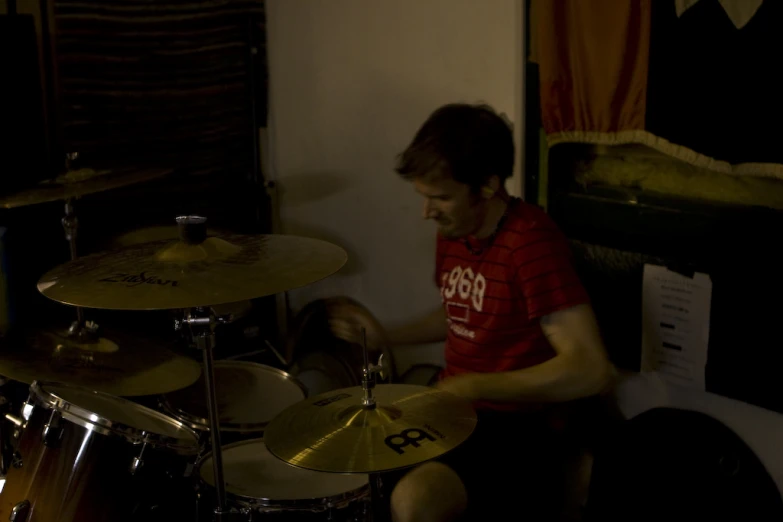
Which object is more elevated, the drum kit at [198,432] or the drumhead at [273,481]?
the drum kit at [198,432]

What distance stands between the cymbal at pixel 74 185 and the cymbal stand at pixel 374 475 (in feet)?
3.24

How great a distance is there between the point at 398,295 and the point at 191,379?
37.2 inches

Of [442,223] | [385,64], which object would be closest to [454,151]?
[442,223]

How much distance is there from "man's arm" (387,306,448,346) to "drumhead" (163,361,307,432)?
0.29 meters

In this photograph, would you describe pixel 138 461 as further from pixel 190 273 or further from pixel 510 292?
pixel 510 292

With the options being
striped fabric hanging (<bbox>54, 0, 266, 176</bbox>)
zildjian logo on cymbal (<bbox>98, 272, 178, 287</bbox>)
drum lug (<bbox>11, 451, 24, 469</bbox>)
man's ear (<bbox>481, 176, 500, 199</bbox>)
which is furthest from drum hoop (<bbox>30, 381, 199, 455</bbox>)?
striped fabric hanging (<bbox>54, 0, 266, 176</bbox>)

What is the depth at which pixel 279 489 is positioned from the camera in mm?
1798

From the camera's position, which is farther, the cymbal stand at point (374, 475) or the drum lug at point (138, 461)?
the drum lug at point (138, 461)

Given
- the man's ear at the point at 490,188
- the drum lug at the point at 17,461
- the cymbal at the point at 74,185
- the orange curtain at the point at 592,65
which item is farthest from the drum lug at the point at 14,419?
the orange curtain at the point at 592,65

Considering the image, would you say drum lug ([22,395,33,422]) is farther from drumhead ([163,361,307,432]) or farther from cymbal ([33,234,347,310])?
drumhead ([163,361,307,432])

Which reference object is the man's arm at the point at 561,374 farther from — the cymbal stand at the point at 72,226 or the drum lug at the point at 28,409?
the cymbal stand at the point at 72,226

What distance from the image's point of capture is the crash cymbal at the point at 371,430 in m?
1.42

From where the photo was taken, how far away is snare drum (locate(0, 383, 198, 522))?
5.42 ft

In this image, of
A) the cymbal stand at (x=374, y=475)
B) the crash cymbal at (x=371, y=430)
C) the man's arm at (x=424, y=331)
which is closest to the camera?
the crash cymbal at (x=371, y=430)
